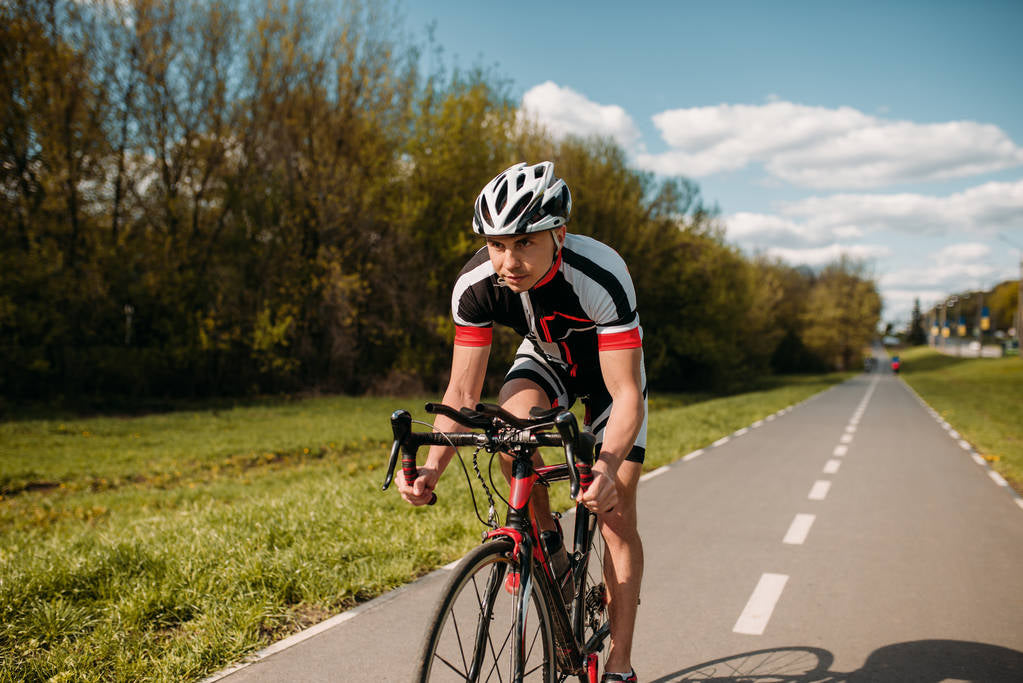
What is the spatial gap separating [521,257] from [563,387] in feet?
2.37

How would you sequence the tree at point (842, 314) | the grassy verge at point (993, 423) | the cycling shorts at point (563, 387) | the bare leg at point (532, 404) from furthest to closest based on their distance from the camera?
the tree at point (842, 314) → the grassy verge at point (993, 423) → the cycling shorts at point (563, 387) → the bare leg at point (532, 404)

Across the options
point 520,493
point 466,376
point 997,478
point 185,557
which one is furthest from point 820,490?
point 520,493

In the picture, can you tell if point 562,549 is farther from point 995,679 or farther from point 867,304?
point 867,304

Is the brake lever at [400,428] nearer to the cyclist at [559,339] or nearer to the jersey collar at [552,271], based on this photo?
the cyclist at [559,339]

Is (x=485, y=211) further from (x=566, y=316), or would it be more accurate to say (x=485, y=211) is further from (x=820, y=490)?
(x=820, y=490)

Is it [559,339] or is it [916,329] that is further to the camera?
[916,329]

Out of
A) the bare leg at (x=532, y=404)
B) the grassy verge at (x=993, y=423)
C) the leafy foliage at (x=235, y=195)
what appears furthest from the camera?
the leafy foliage at (x=235, y=195)

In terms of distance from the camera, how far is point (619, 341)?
2.53m

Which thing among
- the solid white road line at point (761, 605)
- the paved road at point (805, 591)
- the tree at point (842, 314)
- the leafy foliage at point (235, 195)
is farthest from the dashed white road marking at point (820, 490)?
the tree at point (842, 314)

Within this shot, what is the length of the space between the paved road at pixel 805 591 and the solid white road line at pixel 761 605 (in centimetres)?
2

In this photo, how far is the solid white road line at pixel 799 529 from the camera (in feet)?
19.9

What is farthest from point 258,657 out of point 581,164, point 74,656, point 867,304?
point 867,304

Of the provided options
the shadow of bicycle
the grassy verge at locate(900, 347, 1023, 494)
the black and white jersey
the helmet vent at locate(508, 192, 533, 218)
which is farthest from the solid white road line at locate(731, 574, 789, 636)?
the grassy verge at locate(900, 347, 1023, 494)

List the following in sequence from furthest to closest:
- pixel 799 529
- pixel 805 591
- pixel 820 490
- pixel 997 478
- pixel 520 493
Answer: pixel 997 478 < pixel 820 490 < pixel 799 529 < pixel 805 591 < pixel 520 493
